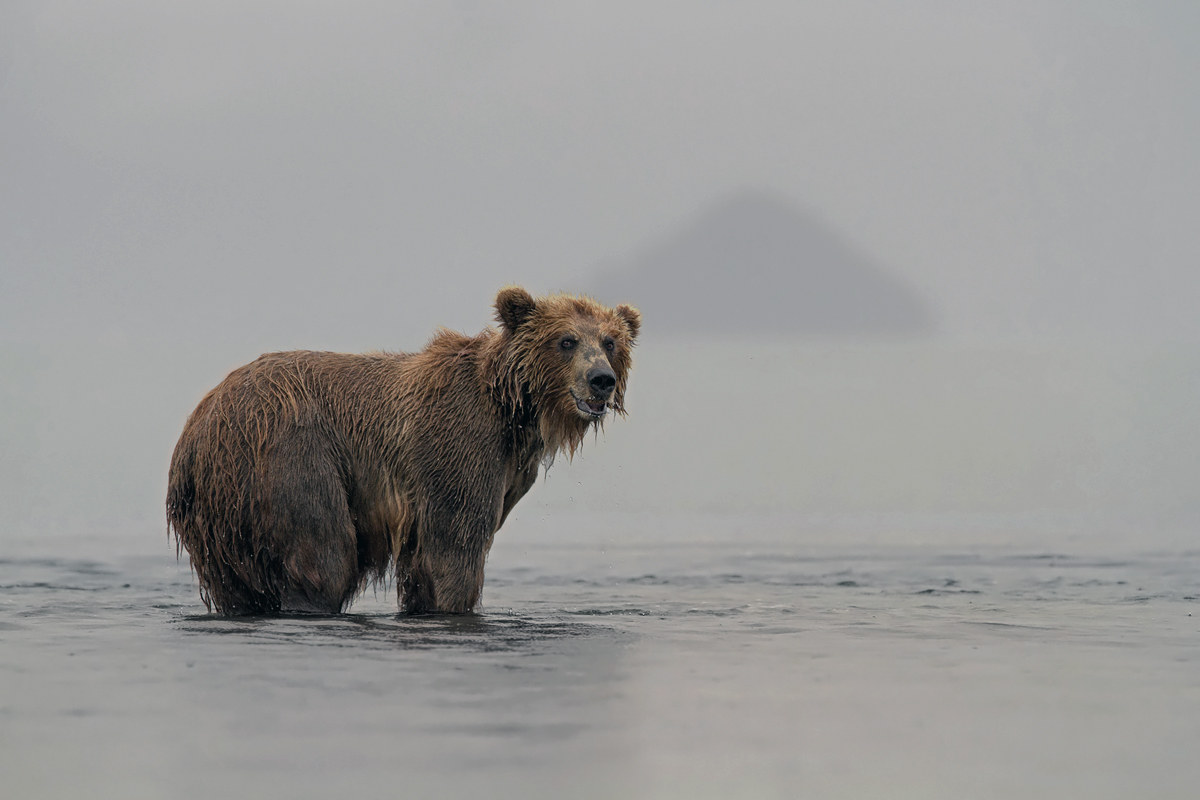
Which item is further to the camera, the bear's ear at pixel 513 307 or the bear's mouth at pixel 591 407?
the bear's ear at pixel 513 307

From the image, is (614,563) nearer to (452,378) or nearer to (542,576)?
(542,576)

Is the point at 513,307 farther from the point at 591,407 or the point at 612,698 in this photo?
the point at 612,698

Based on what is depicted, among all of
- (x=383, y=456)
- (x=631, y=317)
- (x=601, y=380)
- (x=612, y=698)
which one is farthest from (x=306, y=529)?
(x=612, y=698)

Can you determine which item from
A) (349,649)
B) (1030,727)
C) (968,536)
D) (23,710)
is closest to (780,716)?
(1030,727)

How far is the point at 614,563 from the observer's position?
14.7m

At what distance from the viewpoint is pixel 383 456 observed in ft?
29.5

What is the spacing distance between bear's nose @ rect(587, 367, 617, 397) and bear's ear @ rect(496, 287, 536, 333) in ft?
2.18

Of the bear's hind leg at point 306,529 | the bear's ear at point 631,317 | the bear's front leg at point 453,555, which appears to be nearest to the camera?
the bear's hind leg at point 306,529

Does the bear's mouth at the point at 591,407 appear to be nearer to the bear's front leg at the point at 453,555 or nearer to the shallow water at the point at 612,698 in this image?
the bear's front leg at the point at 453,555

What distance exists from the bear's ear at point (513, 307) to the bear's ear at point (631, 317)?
2.42 feet

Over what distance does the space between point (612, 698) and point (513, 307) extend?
3774 millimetres

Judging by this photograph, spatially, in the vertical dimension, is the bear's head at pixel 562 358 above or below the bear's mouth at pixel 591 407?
above

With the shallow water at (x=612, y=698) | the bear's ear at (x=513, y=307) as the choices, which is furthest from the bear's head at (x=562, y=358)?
the shallow water at (x=612, y=698)

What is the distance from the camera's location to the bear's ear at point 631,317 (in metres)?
9.59
